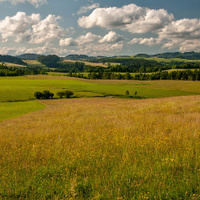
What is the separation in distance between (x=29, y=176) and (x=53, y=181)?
888 mm

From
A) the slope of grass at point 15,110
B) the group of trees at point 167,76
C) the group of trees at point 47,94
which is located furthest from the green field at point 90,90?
the group of trees at point 167,76

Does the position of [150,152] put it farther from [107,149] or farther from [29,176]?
[29,176]

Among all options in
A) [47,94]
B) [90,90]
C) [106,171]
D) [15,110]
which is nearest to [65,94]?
[47,94]

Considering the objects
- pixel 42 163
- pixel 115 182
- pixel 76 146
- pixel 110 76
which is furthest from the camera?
pixel 110 76

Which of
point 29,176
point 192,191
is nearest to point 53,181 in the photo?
point 29,176

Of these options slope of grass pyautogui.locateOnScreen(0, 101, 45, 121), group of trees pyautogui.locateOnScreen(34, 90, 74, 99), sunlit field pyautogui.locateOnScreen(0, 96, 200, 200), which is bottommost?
slope of grass pyautogui.locateOnScreen(0, 101, 45, 121)

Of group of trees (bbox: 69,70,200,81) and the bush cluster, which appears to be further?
group of trees (bbox: 69,70,200,81)

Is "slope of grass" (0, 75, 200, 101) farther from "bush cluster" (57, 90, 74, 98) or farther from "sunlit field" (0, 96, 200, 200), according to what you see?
"sunlit field" (0, 96, 200, 200)

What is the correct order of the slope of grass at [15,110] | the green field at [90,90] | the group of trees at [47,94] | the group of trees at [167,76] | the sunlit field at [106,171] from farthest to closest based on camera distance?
1. the group of trees at [167,76]
2. the group of trees at [47,94]
3. the green field at [90,90]
4. the slope of grass at [15,110]
5. the sunlit field at [106,171]

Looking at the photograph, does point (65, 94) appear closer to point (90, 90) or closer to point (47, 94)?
point (47, 94)

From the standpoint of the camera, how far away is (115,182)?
3953mm

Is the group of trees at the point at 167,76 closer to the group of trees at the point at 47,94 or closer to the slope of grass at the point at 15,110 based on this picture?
the group of trees at the point at 47,94

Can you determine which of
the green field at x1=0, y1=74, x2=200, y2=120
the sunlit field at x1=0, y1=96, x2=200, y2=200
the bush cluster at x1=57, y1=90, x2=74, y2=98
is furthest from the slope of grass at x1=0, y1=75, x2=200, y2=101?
the sunlit field at x1=0, y1=96, x2=200, y2=200

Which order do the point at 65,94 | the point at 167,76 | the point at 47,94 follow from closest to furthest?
1. the point at 47,94
2. the point at 65,94
3. the point at 167,76
